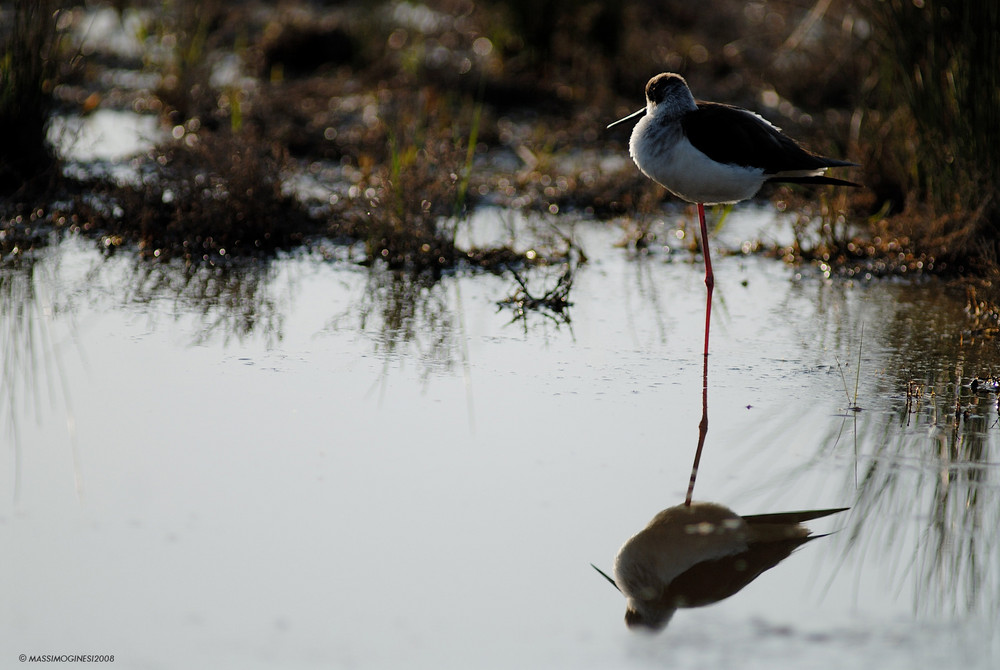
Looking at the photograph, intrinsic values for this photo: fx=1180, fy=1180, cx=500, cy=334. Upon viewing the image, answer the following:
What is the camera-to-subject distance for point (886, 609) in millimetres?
2752

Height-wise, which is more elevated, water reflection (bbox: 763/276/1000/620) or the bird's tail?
the bird's tail

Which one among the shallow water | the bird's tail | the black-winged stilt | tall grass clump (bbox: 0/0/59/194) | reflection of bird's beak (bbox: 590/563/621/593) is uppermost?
tall grass clump (bbox: 0/0/59/194)

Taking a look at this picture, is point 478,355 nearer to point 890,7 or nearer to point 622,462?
point 622,462

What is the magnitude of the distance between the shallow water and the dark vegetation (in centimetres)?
51

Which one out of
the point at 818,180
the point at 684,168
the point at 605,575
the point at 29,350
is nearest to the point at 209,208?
the point at 29,350

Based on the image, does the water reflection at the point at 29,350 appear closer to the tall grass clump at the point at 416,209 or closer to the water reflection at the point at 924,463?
the tall grass clump at the point at 416,209

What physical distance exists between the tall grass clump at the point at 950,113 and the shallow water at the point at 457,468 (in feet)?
1.41

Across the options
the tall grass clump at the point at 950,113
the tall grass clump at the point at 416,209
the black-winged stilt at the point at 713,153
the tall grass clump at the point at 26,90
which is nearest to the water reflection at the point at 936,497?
the black-winged stilt at the point at 713,153

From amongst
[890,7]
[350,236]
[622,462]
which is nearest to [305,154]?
[350,236]

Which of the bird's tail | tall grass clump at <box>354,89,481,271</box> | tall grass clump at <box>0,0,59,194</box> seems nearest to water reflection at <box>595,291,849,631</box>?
the bird's tail

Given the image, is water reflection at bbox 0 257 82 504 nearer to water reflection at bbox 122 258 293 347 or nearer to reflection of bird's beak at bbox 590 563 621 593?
water reflection at bbox 122 258 293 347

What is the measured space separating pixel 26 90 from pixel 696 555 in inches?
195

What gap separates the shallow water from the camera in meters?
2.62

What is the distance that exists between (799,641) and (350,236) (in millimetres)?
4141
